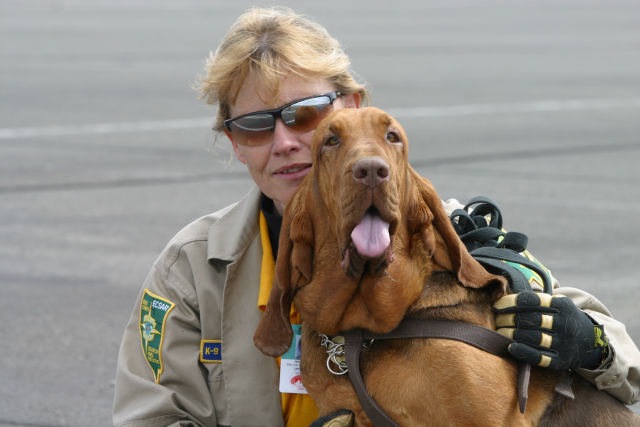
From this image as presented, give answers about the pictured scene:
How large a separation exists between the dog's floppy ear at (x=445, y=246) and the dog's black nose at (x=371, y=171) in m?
0.30

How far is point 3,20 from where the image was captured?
26.0m

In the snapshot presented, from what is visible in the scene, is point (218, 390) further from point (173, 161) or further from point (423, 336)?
point (173, 161)

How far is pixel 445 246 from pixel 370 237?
36 cm

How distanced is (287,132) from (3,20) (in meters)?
24.5

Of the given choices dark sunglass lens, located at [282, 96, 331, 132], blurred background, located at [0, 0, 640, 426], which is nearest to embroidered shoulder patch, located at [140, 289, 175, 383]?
dark sunglass lens, located at [282, 96, 331, 132]

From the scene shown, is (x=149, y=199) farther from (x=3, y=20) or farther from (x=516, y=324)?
(x=3, y=20)

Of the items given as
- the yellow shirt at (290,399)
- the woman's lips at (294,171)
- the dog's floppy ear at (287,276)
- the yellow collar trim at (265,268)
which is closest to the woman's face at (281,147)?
the woman's lips at (294,171)

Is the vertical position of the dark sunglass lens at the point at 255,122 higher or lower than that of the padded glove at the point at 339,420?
higher

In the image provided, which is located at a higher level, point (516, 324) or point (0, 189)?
point (516, 324)

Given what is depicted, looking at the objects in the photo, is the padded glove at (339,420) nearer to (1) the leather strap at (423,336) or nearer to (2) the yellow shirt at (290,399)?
(1) the leather strap at (423,336)

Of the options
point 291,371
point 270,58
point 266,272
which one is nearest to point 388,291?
point 291,371

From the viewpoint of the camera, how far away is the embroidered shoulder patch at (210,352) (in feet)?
11.7

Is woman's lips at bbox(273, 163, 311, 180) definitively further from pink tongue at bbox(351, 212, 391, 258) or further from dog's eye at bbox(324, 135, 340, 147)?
pink tongue at bbox(351, 212, 391, 258)

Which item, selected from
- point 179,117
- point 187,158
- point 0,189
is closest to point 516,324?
point 0,189
